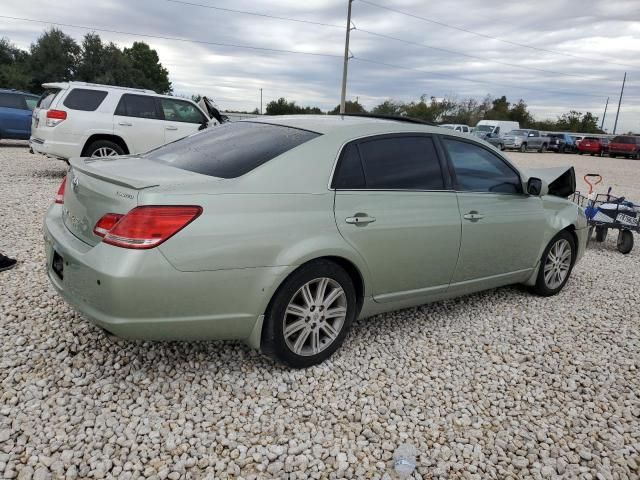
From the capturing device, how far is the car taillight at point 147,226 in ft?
8.21

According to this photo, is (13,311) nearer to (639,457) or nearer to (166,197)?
(166,197)

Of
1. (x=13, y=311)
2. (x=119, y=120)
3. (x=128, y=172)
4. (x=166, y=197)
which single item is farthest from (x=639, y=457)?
(x=119, y=120)

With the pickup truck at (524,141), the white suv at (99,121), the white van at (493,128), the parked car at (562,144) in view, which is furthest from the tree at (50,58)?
the parked car at (562,144)

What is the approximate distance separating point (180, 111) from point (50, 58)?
133ft

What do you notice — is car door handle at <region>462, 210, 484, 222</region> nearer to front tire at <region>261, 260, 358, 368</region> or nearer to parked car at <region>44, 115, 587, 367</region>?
parked car at <region>44, 115, 587, 367</region>

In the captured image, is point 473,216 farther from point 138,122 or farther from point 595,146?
point 595,146

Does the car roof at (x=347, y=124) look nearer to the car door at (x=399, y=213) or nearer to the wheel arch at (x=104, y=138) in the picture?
the car door at (x=399, y=213)

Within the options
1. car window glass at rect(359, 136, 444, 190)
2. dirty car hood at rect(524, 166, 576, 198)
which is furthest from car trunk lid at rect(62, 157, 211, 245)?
dirty car hood at rect(524, 166, 576, 198)

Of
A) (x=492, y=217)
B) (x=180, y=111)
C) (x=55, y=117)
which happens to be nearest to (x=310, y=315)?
(x=492, y=217)

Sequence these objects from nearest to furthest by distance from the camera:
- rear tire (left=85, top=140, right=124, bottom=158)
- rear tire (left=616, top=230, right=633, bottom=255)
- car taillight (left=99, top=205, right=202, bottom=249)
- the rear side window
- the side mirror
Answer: car taillight (left=99, top=205, right=202, bottom=249) < the side mirror < rear tire (left=616, top=230, right=633, bottom=255) < the rear side window < rear tire (left=85, top=140, right=124, bottom=158)

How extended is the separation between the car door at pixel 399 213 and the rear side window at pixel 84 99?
759 cm

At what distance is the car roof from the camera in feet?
11.2

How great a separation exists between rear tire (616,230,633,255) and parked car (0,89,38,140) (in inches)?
614

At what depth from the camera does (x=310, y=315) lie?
122 inches
